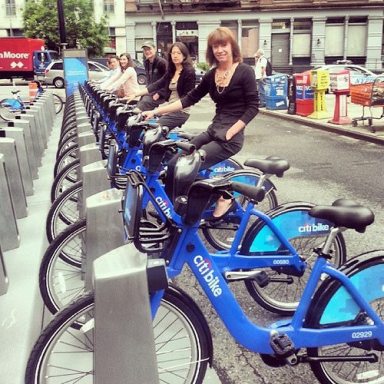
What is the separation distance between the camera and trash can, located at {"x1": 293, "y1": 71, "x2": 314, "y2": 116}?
15.3 meters

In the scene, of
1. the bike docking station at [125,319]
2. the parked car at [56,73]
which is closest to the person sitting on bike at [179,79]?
the bike docking station at [125,319]

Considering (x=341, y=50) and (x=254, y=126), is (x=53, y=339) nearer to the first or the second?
(x=254, y=126)

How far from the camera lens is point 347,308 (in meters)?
2.74

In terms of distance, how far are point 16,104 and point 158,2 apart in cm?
3172

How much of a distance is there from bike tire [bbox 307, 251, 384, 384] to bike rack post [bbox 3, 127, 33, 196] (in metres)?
4.04

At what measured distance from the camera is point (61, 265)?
3635 mm

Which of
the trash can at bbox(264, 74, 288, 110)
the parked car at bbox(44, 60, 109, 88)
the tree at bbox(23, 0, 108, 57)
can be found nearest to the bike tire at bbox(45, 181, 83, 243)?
the trash can at bbox(264, 74, 288, 110)

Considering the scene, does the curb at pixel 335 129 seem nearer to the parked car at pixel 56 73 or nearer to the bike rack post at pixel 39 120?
the bike rack post at pixel 39 120

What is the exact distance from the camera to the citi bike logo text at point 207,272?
8.44 feet

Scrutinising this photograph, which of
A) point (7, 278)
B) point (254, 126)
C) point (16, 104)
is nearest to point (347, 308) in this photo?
point (7, 278)

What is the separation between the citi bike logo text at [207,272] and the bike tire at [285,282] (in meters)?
1.12

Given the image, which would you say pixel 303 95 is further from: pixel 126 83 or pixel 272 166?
pixel 272 166

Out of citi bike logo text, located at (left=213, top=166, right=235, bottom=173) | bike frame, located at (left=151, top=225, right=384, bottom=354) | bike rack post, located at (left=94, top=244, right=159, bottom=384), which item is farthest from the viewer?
citi bike logo text, located at (left=213, top=166, right=235, bottom=173)

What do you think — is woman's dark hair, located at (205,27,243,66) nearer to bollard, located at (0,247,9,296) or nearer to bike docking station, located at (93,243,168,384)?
bollard, located at (0,247,9,296)
